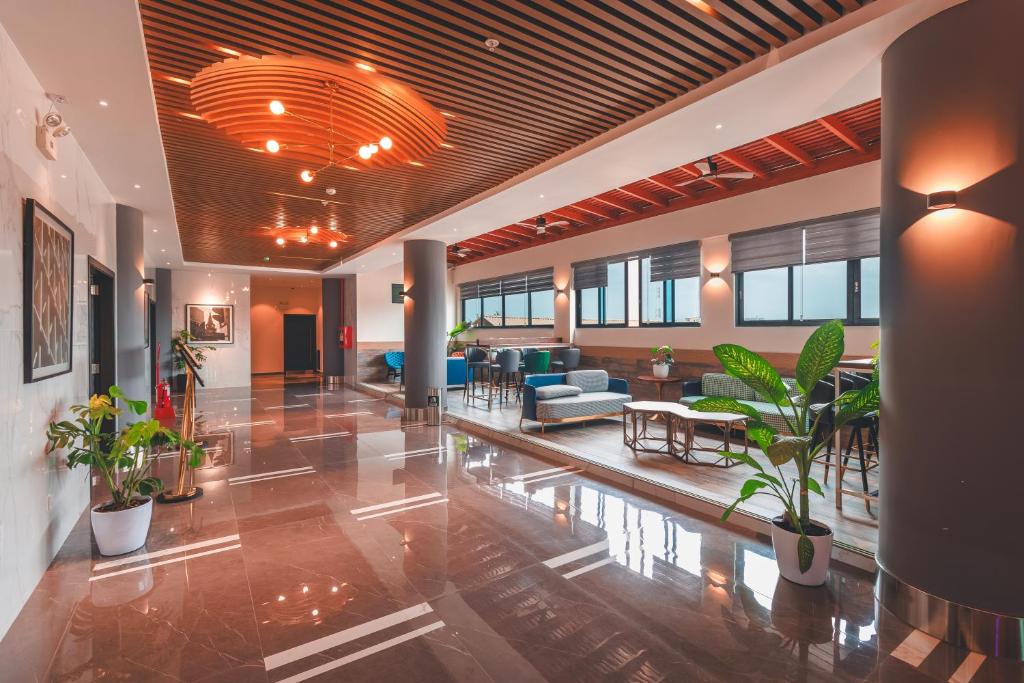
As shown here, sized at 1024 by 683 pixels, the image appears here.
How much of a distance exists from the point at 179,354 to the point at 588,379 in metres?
10.5

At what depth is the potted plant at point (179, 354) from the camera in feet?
41.1

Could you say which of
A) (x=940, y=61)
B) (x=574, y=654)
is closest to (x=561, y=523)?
(x=574, y=654)

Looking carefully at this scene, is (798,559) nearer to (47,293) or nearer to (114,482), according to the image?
(114,482)

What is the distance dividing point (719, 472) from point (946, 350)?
2.93 meters

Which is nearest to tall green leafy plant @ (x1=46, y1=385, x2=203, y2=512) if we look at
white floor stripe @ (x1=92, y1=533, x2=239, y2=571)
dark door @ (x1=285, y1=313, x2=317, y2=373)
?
white floor stripe @ (x1=92, y1=533, x2=239, y2=571)

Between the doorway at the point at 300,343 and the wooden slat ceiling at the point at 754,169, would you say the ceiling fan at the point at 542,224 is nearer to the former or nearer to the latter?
A: the wooden slat ceiling at the point at 754,169

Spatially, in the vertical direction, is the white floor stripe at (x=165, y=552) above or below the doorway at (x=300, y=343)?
below

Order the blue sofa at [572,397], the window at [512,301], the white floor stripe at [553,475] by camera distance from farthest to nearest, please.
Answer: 1. the window at [512,301]
2. the blue sofa at [572,397]
3. the white floor stripe at [553,475]

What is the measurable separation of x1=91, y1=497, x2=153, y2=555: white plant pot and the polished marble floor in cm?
8

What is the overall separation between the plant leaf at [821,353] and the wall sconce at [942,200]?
28.1 inches

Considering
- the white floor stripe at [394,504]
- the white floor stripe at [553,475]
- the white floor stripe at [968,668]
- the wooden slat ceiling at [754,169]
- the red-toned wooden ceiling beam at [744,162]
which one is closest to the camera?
the white floor stripe at [968,668]

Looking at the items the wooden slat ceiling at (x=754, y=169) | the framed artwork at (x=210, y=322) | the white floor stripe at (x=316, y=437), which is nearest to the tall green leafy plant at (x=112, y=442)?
the white floor stripe at (x=316, y=437)

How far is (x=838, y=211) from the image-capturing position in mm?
6371

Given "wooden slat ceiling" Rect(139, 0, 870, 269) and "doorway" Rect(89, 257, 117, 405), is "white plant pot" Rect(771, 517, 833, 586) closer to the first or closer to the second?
"wooden slat ceiling" Rect(139, 0, 870, 269)
